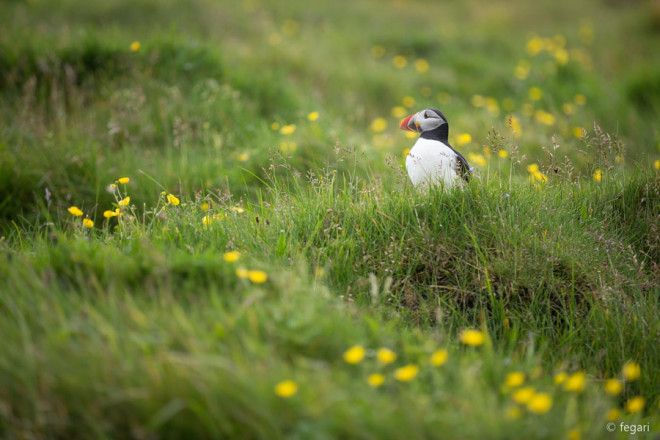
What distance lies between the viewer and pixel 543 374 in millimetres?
2531

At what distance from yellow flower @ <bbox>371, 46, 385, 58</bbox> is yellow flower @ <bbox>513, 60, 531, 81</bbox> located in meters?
1.86

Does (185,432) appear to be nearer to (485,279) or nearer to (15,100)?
(485,279)

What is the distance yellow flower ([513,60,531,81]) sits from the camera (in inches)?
298

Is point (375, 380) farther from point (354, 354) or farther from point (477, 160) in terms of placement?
point (477, 160)

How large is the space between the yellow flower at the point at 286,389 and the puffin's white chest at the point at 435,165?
1748mm

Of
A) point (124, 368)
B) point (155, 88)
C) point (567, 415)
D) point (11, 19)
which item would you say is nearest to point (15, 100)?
point (155, 88)

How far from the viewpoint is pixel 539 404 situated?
6.16ft

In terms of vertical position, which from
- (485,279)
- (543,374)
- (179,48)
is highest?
(179,48)

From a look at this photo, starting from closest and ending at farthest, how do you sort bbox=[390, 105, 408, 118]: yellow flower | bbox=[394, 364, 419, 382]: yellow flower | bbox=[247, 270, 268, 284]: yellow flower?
1. bbox=[394, 364, 419, 382]: yellow flower
2. bbox=[247, 270, 268, 284]: yellow flower
3. bbox=[390, 105, 408, 118]: yellow flower

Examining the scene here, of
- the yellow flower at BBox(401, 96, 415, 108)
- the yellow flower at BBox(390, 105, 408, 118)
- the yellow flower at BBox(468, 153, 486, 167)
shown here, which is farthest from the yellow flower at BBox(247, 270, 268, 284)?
the yellow flower at BBox(401, 96, 415, 108)

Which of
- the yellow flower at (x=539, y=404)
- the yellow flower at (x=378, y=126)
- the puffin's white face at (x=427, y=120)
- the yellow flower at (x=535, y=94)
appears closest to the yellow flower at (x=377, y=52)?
the yellow flower at (x=535, y=94)

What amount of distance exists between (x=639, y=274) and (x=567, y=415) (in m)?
1.34

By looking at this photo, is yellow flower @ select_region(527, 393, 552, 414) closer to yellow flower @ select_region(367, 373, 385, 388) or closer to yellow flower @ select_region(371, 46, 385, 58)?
yellow flower @ select_region(367, 373, 385, 388)

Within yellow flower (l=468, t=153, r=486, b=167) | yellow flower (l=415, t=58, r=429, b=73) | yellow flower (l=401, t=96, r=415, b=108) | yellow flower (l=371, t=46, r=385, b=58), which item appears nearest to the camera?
yellow flower (l=468, t=153, r=486, b=167)
